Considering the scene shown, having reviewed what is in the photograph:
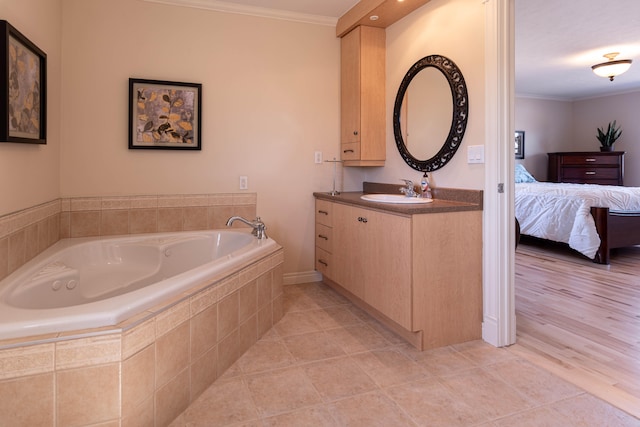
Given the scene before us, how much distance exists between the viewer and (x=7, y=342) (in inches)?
45.8

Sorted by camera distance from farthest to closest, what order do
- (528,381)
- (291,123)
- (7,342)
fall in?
(291,123) < (528,381) < (7,342)

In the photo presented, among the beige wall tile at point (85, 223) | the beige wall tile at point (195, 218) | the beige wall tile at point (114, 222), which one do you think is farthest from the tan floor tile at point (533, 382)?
the beige wall tile at point (85, 223)

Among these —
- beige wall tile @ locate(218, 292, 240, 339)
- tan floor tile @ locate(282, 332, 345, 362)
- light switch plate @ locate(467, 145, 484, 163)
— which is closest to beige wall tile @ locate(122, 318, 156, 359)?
beige wall tile @ locate(218, 292, 240, 339)

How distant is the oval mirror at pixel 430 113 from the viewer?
8.23 feet

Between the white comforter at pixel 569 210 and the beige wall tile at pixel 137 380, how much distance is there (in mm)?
4389

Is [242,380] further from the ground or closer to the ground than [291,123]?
closer to the ground

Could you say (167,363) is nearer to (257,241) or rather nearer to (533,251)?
(257,241)

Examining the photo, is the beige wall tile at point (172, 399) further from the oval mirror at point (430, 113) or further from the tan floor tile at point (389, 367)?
A: the oval mirror at point (430, 113)

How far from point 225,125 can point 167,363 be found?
215 centimetres

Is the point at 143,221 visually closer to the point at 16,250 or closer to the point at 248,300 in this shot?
the point at 16,250

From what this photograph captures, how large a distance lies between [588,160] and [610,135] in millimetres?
596

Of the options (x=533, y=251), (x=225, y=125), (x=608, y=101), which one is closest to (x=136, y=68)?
(x=225, y=125)

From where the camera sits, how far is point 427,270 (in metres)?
2.21

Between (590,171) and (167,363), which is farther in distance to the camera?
(590,171)
